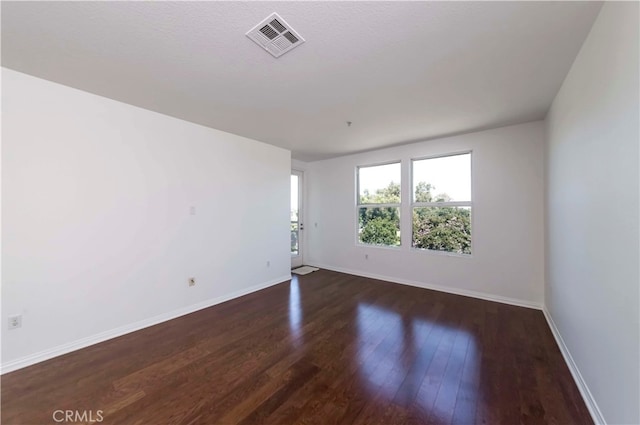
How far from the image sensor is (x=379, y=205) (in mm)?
4801

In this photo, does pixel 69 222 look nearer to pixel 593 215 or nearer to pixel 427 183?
pixel 593 215

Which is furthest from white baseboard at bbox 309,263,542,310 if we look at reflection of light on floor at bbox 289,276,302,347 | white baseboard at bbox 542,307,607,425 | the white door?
reflection of light on floor at bbox 289,276,302,347

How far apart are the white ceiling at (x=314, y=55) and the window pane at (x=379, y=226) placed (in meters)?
2.09

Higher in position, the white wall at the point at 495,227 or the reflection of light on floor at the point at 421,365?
the white wall at the point at 495,227

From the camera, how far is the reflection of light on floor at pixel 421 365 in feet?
5.55

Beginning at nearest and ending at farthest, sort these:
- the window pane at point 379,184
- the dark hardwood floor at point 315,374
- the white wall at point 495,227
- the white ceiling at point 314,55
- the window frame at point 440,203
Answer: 1. the white ceiling at point 314,55
2. the dark hardwood floor at point 315,374
3. the white wall at point 495,227
4. the window frame at point 440,203
5. the window pane at point 379,184

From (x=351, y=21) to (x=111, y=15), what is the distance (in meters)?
1.49

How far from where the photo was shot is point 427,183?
4.21 metres

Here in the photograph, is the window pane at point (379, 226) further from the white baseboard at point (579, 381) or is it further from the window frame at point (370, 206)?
the white baseboard at point (579, 381)

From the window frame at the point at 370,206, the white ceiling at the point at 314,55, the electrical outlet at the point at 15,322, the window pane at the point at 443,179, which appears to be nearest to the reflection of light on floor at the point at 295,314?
the window frame at the point at 370,206

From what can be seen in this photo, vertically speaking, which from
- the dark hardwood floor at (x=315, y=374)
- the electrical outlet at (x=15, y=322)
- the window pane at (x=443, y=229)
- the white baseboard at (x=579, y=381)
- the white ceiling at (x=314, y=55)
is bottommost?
the dark hardwood floor at (x=315, y=374)

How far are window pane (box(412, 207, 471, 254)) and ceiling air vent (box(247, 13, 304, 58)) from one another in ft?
11.3

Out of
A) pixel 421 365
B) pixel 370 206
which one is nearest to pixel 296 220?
pixel 370 206

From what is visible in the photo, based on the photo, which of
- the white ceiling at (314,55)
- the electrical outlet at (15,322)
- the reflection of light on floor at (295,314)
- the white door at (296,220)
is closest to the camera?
the white ceiling at (314,55)
